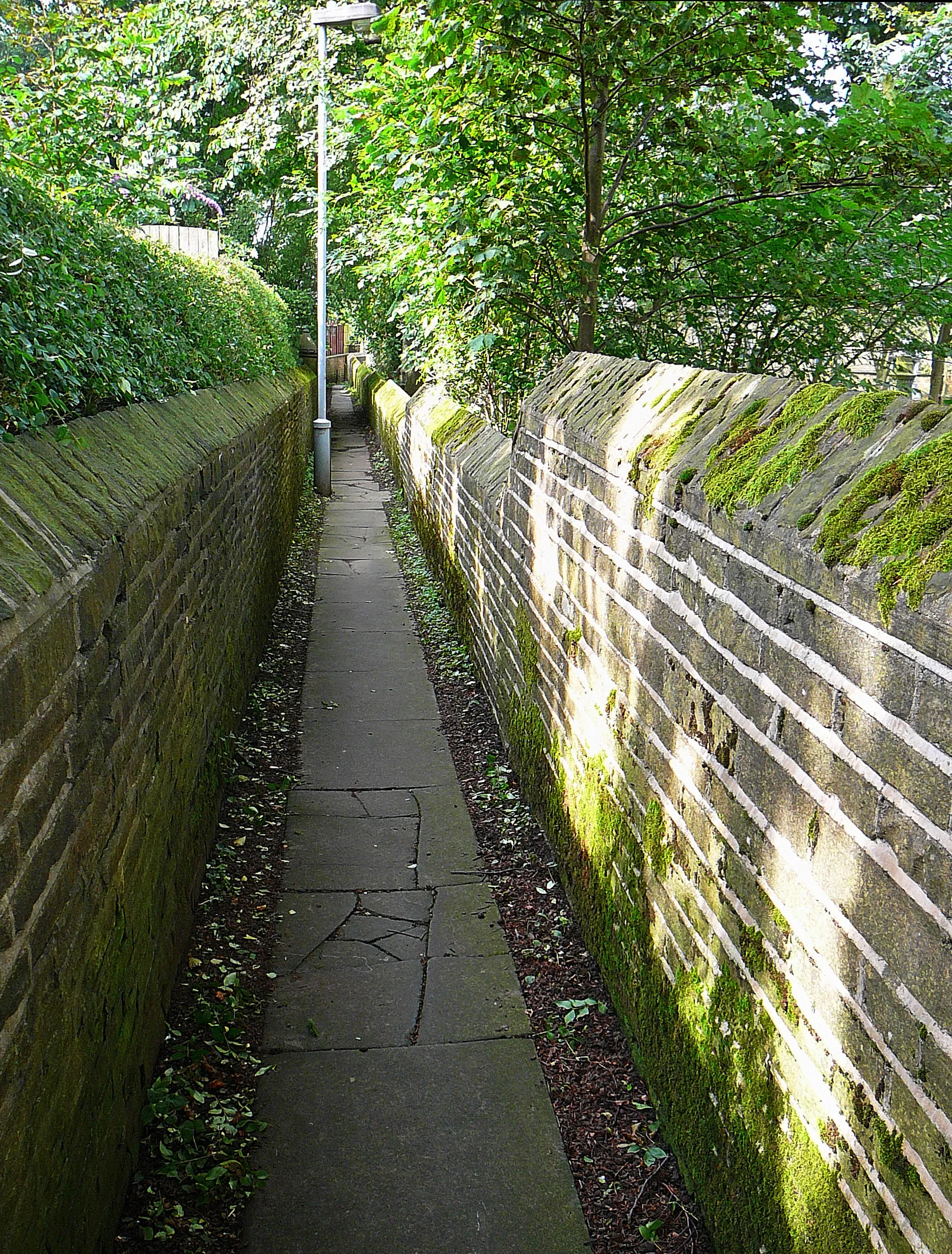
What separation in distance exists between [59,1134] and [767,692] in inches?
64.1

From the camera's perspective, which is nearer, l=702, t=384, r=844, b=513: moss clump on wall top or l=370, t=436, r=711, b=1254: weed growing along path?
l=702, t=384, r=844, b=513: moss clump on wall top

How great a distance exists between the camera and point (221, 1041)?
322 cm

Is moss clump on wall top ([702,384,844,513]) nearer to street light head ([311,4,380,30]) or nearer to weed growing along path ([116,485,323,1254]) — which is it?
weed growing along path ([116,485,323,1254])

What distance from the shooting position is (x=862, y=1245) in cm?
174

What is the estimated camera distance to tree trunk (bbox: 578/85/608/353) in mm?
5293

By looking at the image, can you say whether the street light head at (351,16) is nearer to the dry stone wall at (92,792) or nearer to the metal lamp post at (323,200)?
the metal lamp post at (323,200)

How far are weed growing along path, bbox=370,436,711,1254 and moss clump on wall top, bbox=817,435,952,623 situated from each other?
1.75 metres

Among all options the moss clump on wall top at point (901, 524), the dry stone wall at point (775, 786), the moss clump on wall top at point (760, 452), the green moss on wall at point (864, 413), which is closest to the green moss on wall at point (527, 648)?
the dry stone wall at point (775, 786)

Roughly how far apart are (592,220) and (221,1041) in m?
4.36

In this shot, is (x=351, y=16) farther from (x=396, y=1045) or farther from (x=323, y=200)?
(x=396, y=1045)

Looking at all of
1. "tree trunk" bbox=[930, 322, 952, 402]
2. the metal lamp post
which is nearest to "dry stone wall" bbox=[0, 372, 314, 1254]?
"tree trunk" bbox=[930, 322, 952, 402]

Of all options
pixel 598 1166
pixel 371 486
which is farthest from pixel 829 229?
pixel 371 486

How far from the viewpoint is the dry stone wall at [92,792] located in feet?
5.77

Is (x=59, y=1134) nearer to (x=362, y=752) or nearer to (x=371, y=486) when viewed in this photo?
(x=362, y=752)
